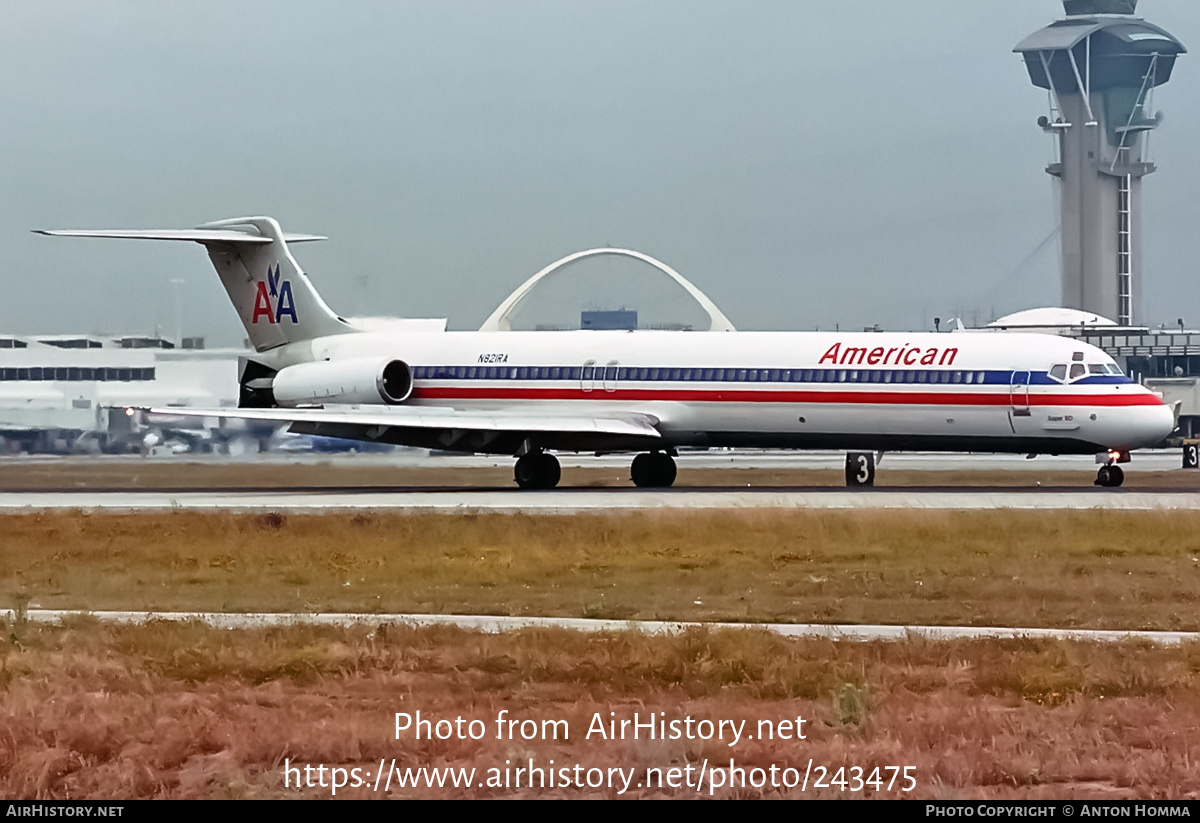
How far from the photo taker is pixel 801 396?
41.4m

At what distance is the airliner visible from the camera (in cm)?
3959

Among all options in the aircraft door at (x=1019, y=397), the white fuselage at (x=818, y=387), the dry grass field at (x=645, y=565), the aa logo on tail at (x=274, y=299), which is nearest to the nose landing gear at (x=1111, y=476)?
the white fuselage at (x=818, y=387)

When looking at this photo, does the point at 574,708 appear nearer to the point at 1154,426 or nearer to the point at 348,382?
the point at 1154,426

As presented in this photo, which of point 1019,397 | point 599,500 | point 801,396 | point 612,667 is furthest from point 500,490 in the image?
point 612,667

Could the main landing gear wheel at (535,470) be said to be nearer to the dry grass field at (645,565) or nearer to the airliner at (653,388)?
the airliner at (653,388)

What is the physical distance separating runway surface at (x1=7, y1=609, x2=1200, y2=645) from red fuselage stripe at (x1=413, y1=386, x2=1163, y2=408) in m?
20.6

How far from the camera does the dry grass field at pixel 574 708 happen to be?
11734 mm

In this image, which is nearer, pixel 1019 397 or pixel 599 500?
pixel 1019 397

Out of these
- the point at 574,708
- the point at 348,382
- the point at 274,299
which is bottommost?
the point at 348,382

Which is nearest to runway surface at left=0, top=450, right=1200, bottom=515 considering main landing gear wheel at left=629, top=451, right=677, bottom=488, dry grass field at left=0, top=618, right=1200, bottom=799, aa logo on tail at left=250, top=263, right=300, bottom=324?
main landing gear wheel at left=629, top=451, right=677, bottom=488

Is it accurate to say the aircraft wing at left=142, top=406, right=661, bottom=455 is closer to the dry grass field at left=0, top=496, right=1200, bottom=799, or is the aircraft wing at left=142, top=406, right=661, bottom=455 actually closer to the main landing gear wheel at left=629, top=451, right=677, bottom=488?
the main landing gear wheel at left=629, top=451, right=677, bottom=488

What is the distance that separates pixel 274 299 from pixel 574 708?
1432 inches

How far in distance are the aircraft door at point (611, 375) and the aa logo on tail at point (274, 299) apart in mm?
9559
